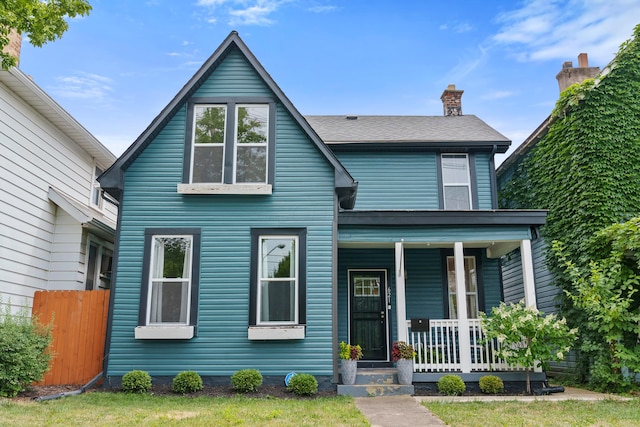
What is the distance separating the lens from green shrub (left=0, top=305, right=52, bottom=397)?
24.0 ft

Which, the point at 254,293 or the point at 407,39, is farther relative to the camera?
the point at 407,39

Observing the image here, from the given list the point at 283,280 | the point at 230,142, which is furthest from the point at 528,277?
the point at 230,142

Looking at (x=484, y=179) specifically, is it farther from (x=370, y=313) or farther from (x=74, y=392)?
(x=74, y=392)

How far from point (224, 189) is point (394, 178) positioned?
4.86 m

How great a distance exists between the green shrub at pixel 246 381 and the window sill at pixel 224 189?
10.8 feet

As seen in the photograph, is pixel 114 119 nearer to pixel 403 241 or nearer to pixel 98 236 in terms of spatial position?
pixel 98 236

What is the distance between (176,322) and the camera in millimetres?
9148

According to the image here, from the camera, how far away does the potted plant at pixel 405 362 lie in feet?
29.5

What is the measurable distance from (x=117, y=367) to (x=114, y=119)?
497 inches

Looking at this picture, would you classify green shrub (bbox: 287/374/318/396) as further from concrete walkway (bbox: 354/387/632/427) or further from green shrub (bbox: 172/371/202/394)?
green shrub (bbox: 172/371/202/394)

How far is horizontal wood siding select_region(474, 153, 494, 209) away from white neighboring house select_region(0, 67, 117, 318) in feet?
28.4

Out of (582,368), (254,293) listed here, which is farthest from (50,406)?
(582,368)

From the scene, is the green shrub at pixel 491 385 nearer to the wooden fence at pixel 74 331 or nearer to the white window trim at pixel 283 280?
the white window trim at pixel 283 280

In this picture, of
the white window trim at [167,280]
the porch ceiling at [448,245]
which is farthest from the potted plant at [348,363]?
the white window trim at [167,280]
